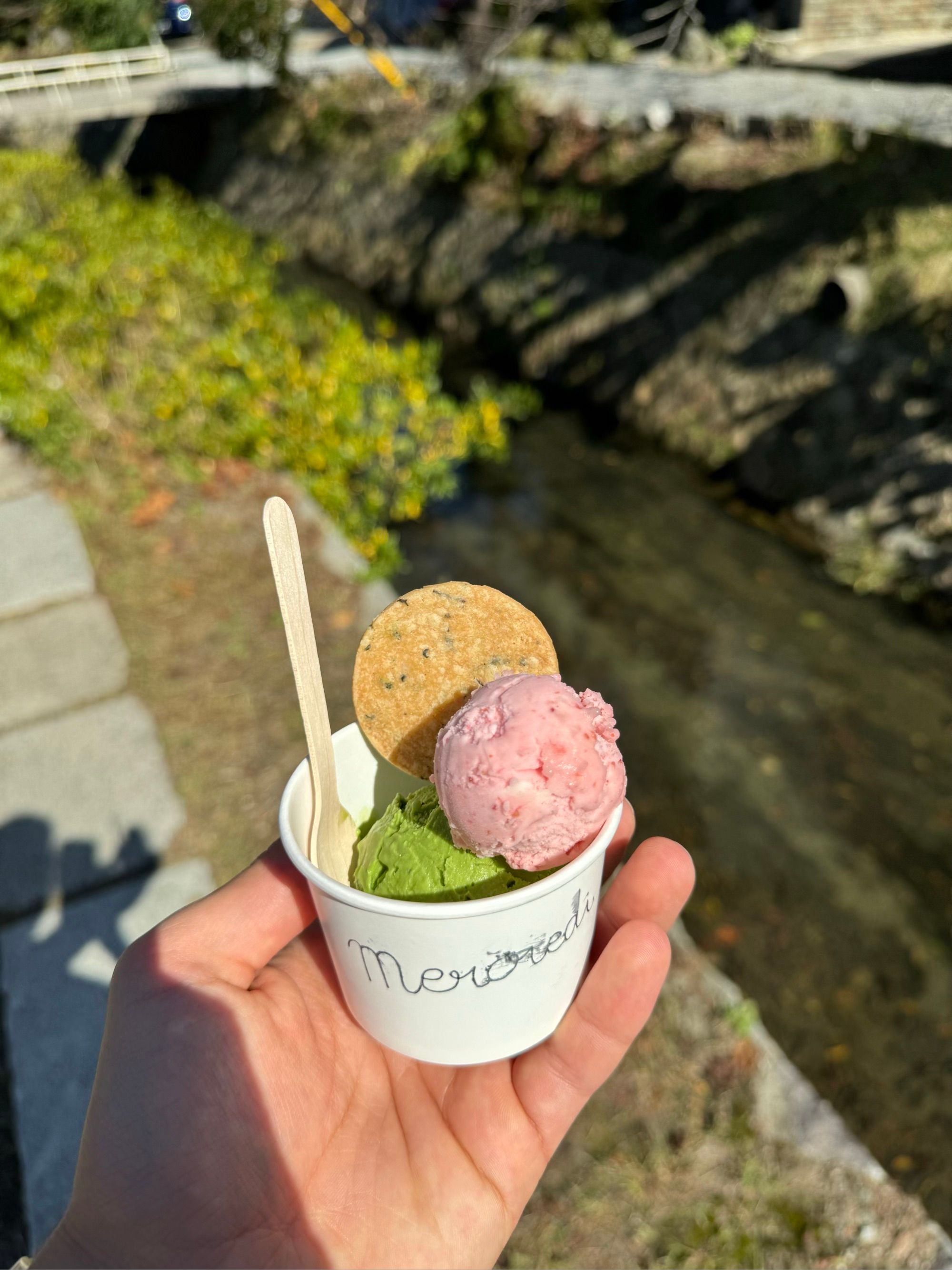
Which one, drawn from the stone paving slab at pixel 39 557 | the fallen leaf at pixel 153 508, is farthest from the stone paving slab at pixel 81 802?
the fallen leaf at pixel 153 508

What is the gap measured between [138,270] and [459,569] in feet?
9.82

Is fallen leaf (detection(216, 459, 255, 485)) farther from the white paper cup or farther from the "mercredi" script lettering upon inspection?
the "mercredi" script lettering

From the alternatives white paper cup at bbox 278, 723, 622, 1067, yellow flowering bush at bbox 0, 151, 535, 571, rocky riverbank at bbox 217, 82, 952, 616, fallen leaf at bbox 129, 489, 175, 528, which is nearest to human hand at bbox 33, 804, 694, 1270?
white paper cup at bbox 278, 723, 622, 1067

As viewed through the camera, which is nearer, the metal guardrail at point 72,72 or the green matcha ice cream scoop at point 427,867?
the green matcha ice cream scoop at point 427,867

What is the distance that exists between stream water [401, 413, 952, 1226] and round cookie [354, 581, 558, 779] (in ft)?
8.97

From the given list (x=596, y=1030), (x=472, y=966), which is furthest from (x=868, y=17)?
(x=472, y=966)

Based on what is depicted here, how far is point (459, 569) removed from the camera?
20.2ft

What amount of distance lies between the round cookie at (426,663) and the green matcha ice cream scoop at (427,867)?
12 centimetres

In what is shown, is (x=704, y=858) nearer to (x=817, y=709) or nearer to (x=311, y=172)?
(x=817, y=709)

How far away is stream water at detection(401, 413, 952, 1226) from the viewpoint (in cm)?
356

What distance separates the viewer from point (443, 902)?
1523mm

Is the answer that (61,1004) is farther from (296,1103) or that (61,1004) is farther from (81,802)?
(296,1103)

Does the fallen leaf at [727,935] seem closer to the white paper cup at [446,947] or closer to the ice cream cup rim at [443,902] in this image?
the white paper cup at [446,947]

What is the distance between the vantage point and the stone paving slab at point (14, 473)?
5.13m
